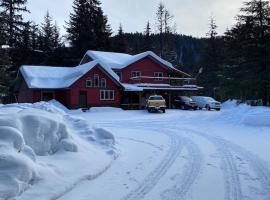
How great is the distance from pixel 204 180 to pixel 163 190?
4.18 ft

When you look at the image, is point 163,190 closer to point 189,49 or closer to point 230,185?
point 230,185

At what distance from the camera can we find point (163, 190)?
22.1 feet

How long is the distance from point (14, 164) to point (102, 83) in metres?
31.0

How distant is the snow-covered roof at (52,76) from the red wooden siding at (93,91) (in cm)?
→ 60

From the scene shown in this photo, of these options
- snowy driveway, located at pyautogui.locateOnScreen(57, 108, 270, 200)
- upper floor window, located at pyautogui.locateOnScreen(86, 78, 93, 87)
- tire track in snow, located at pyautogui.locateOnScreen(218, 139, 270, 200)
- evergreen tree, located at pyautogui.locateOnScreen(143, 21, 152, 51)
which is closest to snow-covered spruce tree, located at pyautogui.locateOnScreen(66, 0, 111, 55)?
evergreen tree, located at pyautogui.locateOnScreen(143, 21, 152, 51)

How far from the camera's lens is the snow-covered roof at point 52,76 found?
34875 mm

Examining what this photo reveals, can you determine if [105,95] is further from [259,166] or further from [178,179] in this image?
[178,179]

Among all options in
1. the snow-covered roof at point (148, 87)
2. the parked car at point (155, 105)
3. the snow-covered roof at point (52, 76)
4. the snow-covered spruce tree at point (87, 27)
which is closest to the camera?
the parked car at point (155, 105)

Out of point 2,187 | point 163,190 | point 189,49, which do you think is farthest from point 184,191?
point 189,49

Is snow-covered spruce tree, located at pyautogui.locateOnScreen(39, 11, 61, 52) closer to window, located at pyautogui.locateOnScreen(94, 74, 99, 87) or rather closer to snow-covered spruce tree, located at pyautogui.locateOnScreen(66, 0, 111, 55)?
snow-covered spruce tree, located at pyautogui.locateOnScreen(66, 0, 111, 55)

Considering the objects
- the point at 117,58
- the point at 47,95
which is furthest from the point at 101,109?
the point at 117,58

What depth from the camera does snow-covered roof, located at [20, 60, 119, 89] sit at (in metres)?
34.9

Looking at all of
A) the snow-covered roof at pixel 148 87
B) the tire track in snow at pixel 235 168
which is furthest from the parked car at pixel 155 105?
the tire track in snow at pixel 235 168

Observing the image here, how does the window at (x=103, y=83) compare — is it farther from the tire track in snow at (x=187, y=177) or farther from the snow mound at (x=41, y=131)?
the snow mound at (x=41, y=131)
